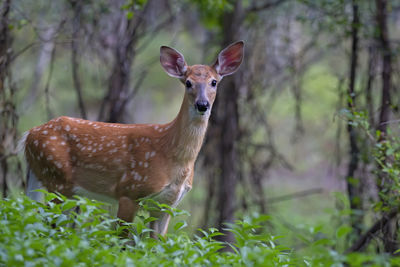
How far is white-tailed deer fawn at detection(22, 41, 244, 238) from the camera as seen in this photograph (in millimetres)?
4754

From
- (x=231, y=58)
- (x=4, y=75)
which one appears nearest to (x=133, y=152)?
(x=231, y=58)

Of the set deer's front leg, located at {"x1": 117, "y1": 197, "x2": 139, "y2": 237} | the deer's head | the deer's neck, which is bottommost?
deer's front leg, located at {"x1": 117, "y1": 197, "x2": 139, "y2": 237}

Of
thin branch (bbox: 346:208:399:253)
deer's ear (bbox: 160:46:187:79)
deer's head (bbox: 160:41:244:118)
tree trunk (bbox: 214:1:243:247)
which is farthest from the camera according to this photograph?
tree trunk (bbox: 214:1:243:247)

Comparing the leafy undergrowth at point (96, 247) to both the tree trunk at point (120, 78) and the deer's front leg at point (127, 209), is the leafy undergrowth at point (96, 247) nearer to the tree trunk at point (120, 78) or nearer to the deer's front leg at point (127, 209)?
the deer's front leg at point (127, 209)

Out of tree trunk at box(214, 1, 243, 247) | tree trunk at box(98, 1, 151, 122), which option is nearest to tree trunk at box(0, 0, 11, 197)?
tree trunk at box(98, 1, 151, 122)

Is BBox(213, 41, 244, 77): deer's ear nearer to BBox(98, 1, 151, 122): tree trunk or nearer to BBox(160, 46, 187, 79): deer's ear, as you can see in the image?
BBox(160, 46, 187, 79): deer's ear

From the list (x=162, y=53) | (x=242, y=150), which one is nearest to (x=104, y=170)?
(x=162, y=53)

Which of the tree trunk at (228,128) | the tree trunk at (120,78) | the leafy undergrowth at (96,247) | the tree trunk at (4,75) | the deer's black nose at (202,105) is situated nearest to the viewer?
the leafy undergrowth at (96,247)

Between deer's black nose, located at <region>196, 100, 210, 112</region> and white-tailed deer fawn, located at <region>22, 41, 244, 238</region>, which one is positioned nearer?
deer's black nose, located at <region>196, 100, 210, 112</region>

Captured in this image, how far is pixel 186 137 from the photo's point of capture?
484 cm

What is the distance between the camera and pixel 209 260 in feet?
10.7

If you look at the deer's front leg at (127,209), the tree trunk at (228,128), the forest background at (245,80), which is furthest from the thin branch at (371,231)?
the tree trunk at (228,128)

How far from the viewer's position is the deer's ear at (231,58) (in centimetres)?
528

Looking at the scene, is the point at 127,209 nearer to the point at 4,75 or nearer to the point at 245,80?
the point at 4,75
